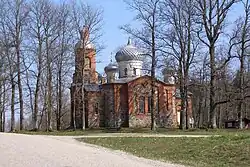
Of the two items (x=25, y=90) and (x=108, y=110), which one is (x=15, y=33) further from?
(x=108, y=110)

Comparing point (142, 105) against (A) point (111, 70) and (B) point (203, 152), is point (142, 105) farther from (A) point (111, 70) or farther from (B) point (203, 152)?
(B) point (203, 152)

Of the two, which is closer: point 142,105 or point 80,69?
point 80,69

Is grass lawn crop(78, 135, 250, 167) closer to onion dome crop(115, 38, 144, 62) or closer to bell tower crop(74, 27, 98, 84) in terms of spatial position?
bell tower crop(74, 27, 98, 84)

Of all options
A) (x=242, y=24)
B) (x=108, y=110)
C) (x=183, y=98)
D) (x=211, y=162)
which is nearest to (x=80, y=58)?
(x=108, y=110)

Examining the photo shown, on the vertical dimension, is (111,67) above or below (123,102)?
above

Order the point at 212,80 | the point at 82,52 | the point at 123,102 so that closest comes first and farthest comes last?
the point at 212,80 < the point at 82,52 < the point at 123,102

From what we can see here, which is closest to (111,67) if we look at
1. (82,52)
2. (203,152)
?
(82,52)

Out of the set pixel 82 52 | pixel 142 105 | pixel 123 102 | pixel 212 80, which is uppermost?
pixel 82 52

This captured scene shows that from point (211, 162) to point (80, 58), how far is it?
40150 mm

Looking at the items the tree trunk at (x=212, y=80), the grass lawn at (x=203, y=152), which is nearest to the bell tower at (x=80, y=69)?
the tree trunk at (x=212, y=80)

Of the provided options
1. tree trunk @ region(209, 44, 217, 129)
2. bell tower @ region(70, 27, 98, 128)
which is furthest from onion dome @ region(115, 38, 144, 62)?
tree trunk @ region(209, 44, 217, 129)

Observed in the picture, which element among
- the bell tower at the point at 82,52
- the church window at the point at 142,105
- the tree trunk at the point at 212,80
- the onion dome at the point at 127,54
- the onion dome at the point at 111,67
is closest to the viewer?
the tree trunk at the point at 212,80

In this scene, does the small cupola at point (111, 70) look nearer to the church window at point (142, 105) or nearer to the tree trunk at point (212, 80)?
the church window at point (142, 105)

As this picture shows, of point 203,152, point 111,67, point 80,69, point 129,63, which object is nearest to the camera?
point 203,152
